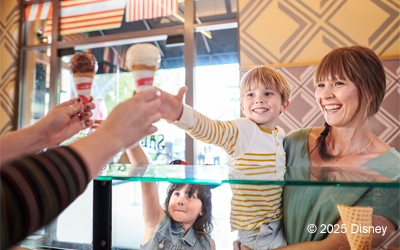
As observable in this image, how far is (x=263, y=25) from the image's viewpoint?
2684 mm

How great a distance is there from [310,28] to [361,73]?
1.57 meters

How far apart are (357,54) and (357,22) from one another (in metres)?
1.56

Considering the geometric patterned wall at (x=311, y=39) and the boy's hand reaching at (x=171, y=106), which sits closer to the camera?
the boy's hand reaching at (x=171, y=106)

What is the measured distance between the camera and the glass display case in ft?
2.10

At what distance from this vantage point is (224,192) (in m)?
0.75

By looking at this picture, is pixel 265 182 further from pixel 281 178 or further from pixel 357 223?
pixel 357 223

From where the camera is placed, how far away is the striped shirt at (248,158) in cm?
72

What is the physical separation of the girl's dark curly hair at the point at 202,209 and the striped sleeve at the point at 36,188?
1.02ft

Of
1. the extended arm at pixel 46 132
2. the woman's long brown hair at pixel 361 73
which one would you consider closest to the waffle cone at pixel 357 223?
the woman's long brown hair at pixel 361 73

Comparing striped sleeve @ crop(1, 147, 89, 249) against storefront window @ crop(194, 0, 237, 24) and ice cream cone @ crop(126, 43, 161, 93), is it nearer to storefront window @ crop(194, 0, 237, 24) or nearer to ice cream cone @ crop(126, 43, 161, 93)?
ice cream cone @ crop(126, 43, 161, 93)

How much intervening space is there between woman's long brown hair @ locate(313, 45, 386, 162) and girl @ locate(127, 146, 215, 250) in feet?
2.42

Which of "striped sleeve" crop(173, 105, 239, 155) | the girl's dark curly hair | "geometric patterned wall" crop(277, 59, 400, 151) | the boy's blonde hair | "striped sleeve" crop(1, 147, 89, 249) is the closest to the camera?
"striped sleeve" crop(1, 147, 89, 249)

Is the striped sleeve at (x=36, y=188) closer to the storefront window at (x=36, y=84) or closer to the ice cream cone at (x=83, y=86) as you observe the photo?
the ice cream cone at (x=83, y=86)

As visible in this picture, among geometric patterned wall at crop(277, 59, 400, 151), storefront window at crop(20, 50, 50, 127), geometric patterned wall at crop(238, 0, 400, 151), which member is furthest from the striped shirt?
storefront window at crop(20, 50, 50, 127)
